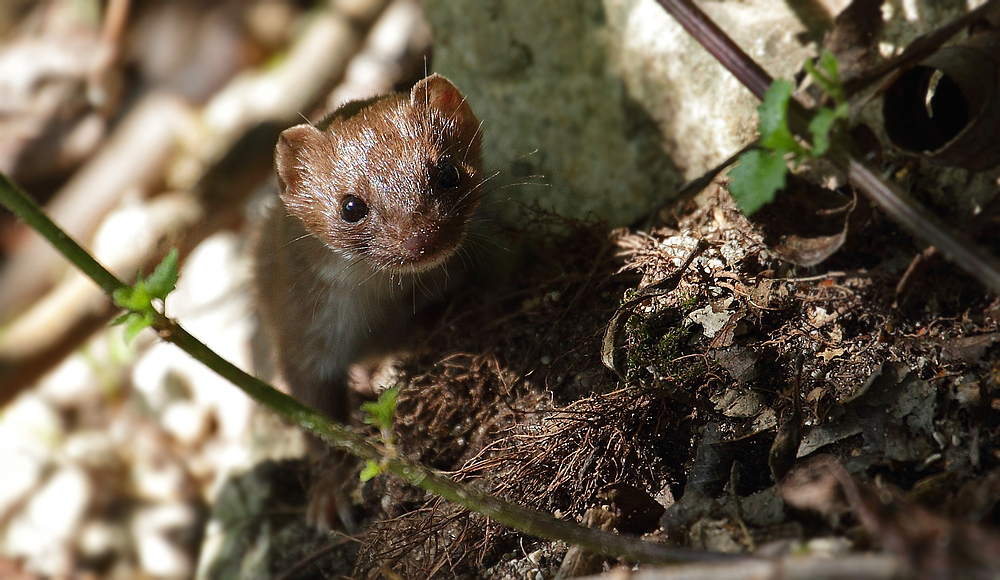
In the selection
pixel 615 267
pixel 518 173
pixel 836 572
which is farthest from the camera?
pixel 518 173

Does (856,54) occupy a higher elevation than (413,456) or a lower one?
higher

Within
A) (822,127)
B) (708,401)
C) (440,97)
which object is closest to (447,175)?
(440,97)

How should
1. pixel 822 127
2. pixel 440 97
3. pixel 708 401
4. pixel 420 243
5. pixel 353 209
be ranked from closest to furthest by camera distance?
1. pixel 822 127
2. pixel 708 401
3. pixel 420 243
4. pixel 353 209
5. pixel 440 97

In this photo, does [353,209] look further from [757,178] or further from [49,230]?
[757,178]

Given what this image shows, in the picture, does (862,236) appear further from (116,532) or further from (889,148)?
(116,532)

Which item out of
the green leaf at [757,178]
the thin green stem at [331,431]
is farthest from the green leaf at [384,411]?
the green leaf at [757,178]

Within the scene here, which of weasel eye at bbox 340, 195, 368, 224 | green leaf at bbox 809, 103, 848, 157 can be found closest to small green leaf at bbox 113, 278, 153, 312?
weasel eye at bbox 340, 195, 368, 224

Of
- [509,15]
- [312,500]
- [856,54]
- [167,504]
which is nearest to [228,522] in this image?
[312,500]
